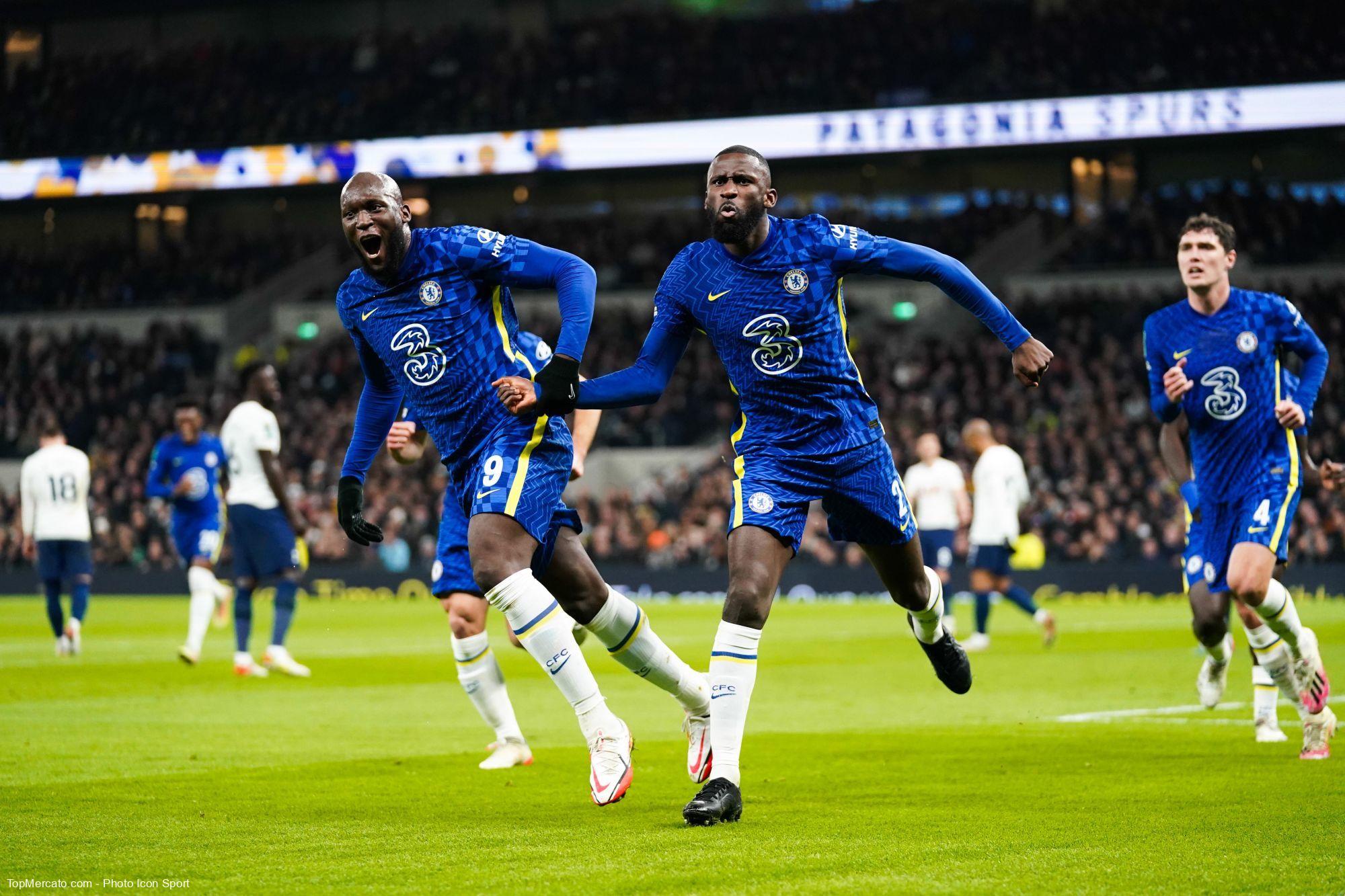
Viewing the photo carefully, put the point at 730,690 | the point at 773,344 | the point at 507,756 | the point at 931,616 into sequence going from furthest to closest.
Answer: the point at 507,756 → the point at 931,616 → the point at 773,344 → the point at 730,690

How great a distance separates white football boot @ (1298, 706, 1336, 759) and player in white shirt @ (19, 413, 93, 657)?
494 inches

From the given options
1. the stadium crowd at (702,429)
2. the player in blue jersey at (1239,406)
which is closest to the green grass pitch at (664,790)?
the player in blue jersey at (1239,406)

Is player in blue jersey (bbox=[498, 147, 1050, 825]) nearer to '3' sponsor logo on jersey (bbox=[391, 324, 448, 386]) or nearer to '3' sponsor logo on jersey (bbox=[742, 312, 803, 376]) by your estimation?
'3' sponsor logo on jersey (bbox=[742, 312, 803, 376])

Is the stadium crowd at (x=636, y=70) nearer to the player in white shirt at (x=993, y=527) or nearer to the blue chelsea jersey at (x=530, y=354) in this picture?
the player in white shirt at (x=993, y=527)

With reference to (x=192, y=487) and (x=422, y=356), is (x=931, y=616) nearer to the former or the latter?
(x=422, y=356)

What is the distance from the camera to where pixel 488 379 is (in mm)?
6805

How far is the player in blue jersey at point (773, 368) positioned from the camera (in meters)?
6.27

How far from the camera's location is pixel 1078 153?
3928 centimetres

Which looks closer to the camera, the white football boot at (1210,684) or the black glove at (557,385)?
the black glove at (557,385)

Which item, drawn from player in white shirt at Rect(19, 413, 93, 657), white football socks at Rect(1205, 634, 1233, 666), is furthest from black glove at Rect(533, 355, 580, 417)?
player in white shirt at Rect(19, 413, 93, 657)

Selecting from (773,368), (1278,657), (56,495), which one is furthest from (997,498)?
(773,368)

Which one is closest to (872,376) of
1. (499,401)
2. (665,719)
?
(665,719)

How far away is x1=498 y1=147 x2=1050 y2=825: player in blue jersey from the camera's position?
20.6 feet

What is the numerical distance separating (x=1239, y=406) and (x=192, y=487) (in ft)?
33.7
